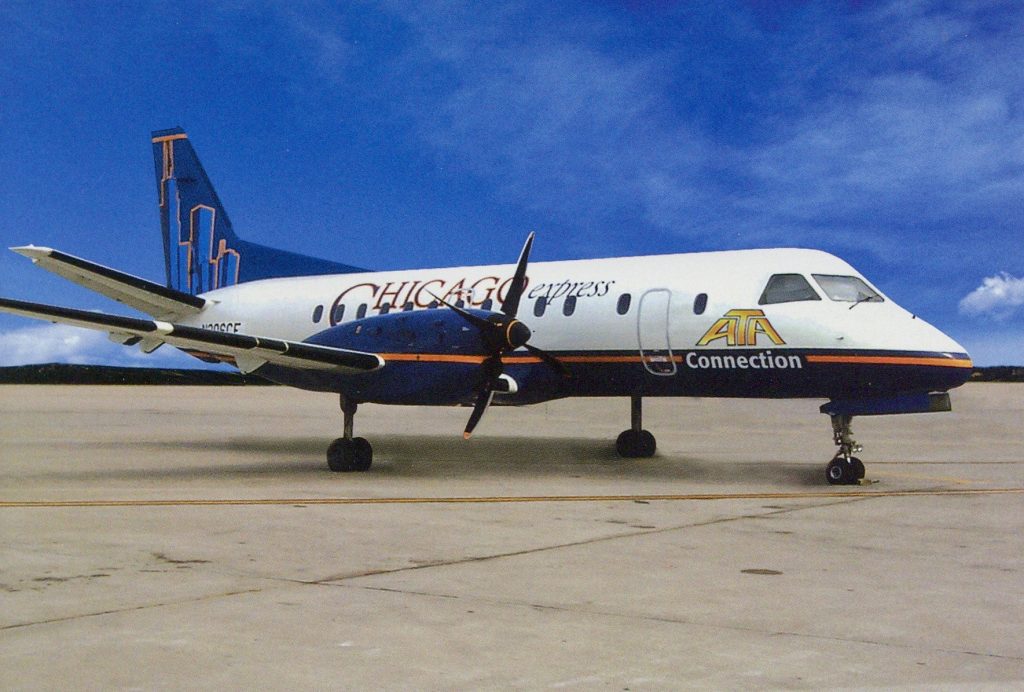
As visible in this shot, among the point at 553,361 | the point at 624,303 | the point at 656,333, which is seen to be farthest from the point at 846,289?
the point at 553,361

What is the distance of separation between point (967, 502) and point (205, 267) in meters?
19.0

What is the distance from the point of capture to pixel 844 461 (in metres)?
14.4

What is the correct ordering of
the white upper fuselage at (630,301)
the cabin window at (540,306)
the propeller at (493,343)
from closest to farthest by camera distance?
the white upper fuselage at (630,301) → the propeller at (493,343) → the cabin window at (540,306)

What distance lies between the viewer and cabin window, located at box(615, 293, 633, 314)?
659 inches

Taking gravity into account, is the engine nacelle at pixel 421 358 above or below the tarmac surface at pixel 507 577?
above

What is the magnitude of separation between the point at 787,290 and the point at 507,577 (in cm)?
943

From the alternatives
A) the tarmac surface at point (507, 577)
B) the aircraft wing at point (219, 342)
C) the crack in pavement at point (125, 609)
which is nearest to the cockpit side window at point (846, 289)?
A: the tarmac surface at point (507, 577)

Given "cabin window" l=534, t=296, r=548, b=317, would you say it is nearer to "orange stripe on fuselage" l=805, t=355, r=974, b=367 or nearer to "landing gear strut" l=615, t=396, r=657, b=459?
"landing gear strut" l=615, t=396, r=657, b=459

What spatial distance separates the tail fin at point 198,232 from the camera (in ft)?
80.5

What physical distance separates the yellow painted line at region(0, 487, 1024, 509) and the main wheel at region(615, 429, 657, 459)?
19.7 ft

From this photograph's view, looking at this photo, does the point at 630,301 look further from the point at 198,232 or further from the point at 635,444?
the point at 198,232

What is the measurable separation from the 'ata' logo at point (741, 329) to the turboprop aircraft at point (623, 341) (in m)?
0.02

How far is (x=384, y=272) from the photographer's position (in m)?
21.4

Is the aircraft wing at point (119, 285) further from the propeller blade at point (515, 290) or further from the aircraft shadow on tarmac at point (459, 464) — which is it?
the propeller blade at point (515, 290)
